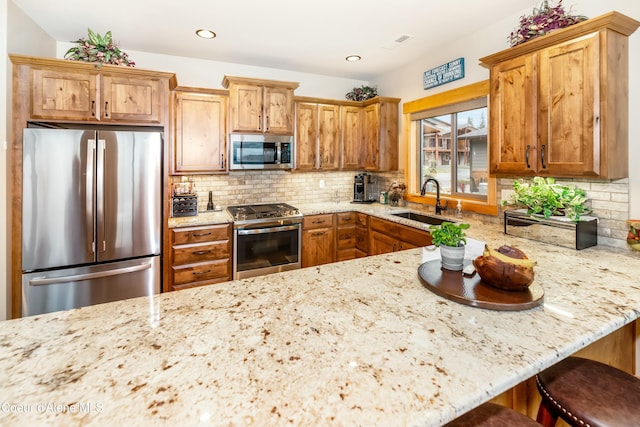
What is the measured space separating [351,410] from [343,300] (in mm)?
568

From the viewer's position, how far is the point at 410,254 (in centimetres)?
188

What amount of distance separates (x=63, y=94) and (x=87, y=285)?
158 cm

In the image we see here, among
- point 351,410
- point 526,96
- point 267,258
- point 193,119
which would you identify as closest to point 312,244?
point 267,258

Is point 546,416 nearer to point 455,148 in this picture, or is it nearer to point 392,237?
point 392,237

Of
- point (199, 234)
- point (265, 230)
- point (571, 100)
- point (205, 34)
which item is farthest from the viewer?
point (265, 230)

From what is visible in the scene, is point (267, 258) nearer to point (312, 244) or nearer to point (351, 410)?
point (312, 244)

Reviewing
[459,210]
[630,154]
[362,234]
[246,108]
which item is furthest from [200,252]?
[630,154]

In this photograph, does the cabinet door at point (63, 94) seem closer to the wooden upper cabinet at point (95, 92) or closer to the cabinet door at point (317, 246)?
the wooden upper cabinet at point (95, 92)

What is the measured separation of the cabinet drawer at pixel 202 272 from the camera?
305 cm

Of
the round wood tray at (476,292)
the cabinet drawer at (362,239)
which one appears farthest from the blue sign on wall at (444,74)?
the round wood tray at (476,292)

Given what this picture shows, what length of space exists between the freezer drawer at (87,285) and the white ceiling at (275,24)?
206cm

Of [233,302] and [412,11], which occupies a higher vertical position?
[412,11]

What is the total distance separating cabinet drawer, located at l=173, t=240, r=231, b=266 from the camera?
3.04m

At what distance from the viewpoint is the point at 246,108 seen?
3518mm
